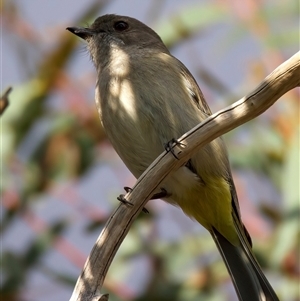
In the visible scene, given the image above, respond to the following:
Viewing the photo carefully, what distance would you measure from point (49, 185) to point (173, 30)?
1.03 m

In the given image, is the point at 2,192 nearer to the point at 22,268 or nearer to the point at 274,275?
the point at 22,268

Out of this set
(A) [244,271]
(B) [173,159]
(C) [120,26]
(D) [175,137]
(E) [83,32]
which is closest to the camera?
(B) [173,159]

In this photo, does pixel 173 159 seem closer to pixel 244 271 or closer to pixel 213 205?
pixel 213 205

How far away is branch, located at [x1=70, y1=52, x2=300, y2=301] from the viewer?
8.29ft

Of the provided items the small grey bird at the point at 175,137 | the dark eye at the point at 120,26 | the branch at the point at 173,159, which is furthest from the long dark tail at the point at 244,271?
the dark eye at the point at 120,26

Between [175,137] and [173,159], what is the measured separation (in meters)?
0.59

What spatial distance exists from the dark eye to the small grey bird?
17.2 inches

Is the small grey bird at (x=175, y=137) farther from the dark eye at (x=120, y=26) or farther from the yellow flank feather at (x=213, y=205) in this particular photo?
the dark eye at (x=120, y=26)

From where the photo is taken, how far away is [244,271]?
3.43 metres

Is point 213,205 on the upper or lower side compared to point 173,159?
upper

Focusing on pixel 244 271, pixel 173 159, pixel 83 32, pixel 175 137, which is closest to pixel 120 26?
pixel 83 32

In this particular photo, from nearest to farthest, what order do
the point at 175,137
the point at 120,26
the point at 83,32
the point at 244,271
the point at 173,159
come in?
the point at 173,159
the point at 175,137
the point at 244,271
the point at 83,32
the point at 120,26

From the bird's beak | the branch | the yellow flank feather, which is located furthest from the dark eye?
the branch

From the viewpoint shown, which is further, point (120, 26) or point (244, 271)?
point (120, 26)
